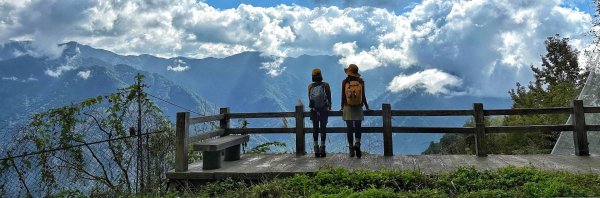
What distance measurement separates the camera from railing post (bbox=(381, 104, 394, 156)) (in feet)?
29.5

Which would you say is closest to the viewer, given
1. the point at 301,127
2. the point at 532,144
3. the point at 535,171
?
the point at 535,171

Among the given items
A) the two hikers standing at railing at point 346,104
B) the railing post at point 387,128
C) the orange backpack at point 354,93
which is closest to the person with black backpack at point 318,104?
the two hikers standing at railing at point 346,104

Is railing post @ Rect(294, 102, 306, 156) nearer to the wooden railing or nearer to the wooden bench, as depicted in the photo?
the wooden railing

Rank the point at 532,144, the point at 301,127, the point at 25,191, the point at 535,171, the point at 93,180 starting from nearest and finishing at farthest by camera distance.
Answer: the point at 535,171
the point at 25,191
the point at 93,180
the point at 301,127
the point at 532,144

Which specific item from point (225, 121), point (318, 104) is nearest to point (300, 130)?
point (318, 104)

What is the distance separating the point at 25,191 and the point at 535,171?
7911 mm

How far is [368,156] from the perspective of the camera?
8.98m

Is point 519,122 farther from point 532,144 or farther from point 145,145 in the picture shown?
point 145,145

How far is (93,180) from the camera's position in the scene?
8.12m

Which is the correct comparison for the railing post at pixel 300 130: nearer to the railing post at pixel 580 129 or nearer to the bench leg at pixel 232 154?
the bench leg at pixel 232 154

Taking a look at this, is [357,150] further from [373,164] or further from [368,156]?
[373,164]

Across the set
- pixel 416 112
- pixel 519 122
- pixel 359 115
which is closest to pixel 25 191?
pixel 359 115

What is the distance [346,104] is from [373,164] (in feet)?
4.56

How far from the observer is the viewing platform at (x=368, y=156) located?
7320 millimetres
